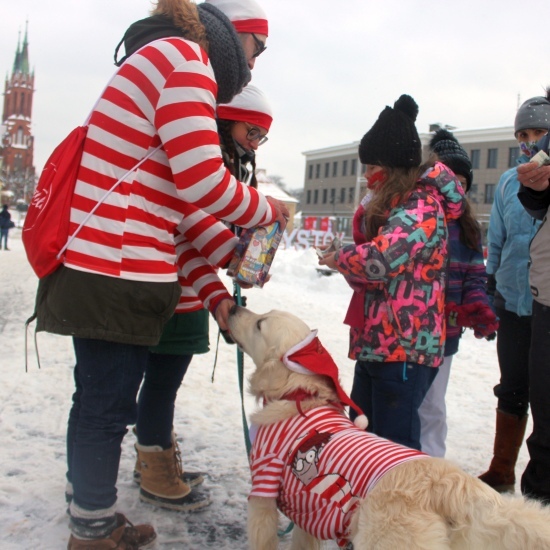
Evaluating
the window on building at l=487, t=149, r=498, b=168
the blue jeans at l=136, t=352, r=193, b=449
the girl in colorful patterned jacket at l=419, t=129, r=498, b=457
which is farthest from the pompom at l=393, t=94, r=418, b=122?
the window on building at l=487, t=149, r=498, b=168

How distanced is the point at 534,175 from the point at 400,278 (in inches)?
28.4

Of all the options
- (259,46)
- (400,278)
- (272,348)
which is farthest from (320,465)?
(259,46)

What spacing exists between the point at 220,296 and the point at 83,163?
0.94 meters

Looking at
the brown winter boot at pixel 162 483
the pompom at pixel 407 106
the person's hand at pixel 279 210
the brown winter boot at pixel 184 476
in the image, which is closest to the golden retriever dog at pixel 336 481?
the person's hand at pixel 279 210

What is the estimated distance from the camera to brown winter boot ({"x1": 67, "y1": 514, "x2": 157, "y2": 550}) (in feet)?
7.37

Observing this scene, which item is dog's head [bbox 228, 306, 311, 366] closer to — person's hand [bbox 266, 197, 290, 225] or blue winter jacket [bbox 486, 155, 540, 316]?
person's hand [bbox 266, 197, 290, 225]

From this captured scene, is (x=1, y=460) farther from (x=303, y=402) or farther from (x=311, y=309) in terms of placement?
(x=311, y=309)

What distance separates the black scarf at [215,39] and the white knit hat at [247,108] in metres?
0.52

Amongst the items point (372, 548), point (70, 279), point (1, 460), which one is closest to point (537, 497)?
point (372, 548)

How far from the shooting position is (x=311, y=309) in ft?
32.8

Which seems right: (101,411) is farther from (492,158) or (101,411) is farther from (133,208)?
(492,158)

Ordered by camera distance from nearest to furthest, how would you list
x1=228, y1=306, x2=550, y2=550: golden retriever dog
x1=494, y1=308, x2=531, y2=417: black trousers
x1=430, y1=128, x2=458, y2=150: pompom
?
x1=228, y1=306, x2=550, y2=550: golden retriever dog, x1=494, y1=308, x2=531, y2=417: black trousers, x1=430, y1=128, x2=458, y2=150: pompom

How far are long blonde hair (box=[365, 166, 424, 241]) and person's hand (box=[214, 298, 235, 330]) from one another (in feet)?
2.56

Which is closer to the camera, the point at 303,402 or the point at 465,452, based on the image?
the point at 303,402
